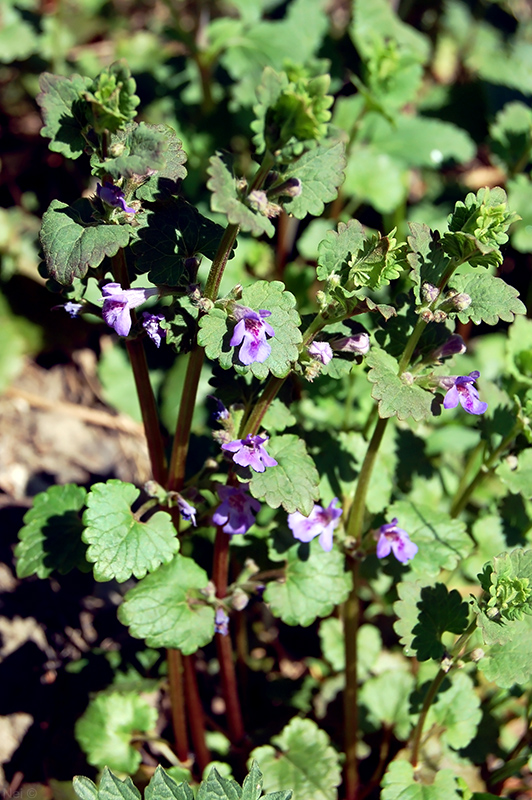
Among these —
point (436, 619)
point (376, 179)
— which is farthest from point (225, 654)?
point (376, 179)

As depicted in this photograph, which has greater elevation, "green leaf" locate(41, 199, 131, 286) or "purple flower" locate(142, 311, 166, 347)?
"green leaf" locate(41, 199, 131, 286)

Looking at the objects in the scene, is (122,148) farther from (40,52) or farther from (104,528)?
(40,52)

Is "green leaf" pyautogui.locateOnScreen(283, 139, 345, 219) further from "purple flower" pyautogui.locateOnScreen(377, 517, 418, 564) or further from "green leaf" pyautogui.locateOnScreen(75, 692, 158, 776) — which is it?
"green leaf" pyautogui.locateOnScreen(75, 692, 158, 776)

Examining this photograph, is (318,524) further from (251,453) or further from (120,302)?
(120,302)

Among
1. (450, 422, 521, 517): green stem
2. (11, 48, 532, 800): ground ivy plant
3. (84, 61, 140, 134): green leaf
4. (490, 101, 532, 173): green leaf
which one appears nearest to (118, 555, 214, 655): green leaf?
(11, 48, 532, 800): ground ivy plant

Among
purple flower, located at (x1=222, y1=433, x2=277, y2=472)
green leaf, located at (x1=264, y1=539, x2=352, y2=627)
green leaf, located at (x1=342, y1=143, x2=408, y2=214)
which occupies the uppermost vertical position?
purple flower, located at (x1=222, y1=433, x2=277, y2=472)

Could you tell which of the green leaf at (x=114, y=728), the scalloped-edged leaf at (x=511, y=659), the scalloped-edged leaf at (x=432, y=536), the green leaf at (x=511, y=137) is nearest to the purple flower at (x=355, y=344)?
the scalloped-edged leaf at (x=432, y=536)

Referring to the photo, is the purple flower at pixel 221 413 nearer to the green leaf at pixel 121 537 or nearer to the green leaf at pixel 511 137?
the green leaf at pixel 121 537
